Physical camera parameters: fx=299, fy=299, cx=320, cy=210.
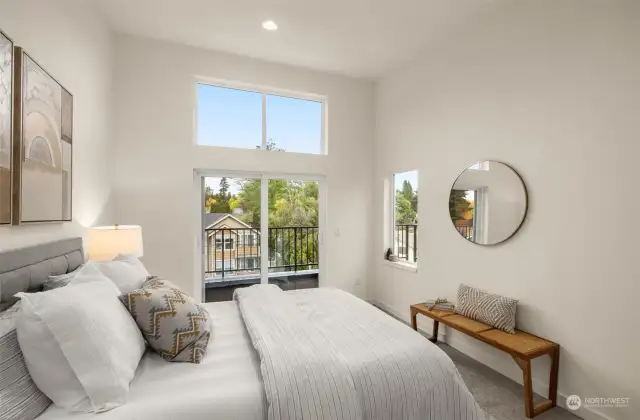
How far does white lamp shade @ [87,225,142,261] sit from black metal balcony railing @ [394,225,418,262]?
2.97 metres

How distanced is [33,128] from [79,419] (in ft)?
5.08

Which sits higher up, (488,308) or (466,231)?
(466,231)

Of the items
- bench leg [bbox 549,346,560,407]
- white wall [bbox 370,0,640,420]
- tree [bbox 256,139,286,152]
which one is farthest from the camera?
tree [bbox 256,139,286,152]

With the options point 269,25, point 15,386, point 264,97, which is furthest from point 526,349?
point 264,97

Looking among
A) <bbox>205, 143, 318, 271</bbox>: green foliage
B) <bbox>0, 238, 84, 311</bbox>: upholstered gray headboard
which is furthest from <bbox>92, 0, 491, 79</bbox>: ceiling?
<bbox>0, 238, 84, 311</bbox>: upholstered gray headboard

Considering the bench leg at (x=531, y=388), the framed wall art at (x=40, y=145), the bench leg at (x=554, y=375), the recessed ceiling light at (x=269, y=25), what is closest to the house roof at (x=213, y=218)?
the framed wall art at (x=40, y=145)

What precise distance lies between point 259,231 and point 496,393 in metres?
2.88

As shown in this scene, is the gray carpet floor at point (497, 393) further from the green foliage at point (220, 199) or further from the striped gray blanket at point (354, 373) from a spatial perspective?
the green foliage at point (220, 199)

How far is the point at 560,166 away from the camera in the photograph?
215 centimetres

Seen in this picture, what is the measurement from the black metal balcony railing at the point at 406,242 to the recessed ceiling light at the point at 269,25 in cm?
268

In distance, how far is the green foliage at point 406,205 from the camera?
12.1 ft

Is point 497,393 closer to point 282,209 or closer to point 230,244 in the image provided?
point 282,209

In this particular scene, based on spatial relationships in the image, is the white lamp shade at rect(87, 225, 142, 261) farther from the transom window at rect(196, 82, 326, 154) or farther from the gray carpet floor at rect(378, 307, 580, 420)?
the gray carpet floor at rect(378, 307, 580, 420)

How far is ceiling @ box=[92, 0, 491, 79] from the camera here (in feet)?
8.72
